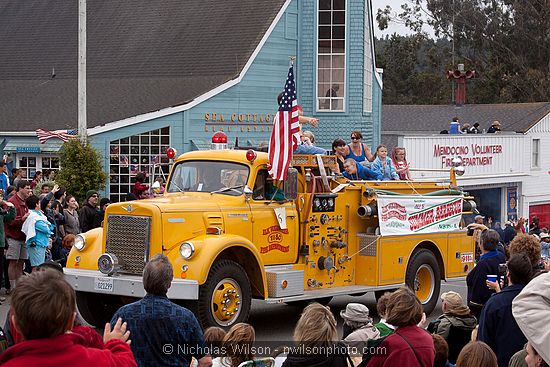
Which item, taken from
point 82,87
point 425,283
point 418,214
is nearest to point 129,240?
point 418,214

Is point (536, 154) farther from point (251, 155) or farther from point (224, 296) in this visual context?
point (224, 296)

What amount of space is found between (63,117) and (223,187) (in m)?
15.8

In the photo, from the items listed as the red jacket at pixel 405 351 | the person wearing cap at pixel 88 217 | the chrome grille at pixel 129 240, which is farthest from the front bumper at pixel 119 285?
the red jacket at pixel 405 351

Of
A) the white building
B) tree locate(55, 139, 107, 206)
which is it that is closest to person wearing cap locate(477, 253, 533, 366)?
tree locate(55, 139, 107, 206)

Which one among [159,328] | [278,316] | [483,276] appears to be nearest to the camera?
[159,328]

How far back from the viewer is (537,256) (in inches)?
370

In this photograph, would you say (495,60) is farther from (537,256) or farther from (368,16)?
(537,256)

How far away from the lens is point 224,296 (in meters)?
13.1

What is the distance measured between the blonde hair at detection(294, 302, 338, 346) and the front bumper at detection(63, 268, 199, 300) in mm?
5910

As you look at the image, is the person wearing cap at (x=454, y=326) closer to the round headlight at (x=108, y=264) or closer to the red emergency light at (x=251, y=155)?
the round headlight at (x=108, y=264)

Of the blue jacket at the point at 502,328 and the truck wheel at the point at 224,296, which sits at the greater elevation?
the blue jacket at the point at 502,328

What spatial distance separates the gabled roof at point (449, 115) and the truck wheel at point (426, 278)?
26.4m

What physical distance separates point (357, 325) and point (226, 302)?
418 cm

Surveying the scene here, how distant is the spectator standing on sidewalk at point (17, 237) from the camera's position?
16609mm
